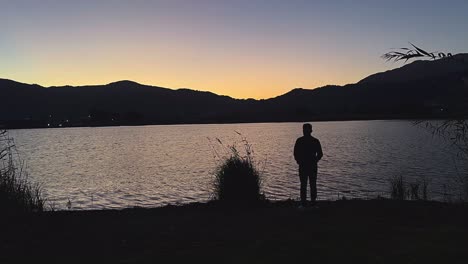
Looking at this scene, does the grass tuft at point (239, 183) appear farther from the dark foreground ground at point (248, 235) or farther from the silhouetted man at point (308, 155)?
the silhouetted man at point (308, 155)

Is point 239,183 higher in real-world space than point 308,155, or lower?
lower

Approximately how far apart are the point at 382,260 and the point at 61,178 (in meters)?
→ 27.0

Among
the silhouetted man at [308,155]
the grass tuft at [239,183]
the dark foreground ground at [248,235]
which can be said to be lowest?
the dark foreground ground at [248,235]

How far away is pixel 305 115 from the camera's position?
585 feet

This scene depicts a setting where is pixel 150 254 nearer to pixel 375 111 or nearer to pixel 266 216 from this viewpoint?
pixel 266 216

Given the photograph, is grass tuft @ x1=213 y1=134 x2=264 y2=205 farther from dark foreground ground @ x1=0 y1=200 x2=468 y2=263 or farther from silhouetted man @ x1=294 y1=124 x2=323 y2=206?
silhouetted man @ x1=294 y1=124 x2=323 y2=206

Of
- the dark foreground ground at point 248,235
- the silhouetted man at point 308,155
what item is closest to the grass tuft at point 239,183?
the dark foreground ground at point 248,235

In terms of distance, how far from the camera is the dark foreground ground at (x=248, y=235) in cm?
693

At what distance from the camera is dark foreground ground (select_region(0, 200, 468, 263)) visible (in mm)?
6930

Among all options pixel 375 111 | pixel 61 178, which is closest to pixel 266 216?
pixel 61 178

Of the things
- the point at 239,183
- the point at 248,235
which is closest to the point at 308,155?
the point at 239,183

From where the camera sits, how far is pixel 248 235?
330 inches

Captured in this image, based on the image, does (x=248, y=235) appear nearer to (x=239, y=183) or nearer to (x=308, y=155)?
(x=308, y=155)

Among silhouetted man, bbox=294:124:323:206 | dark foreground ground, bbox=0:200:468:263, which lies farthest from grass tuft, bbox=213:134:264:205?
silhouetted man, bbox=294:124:323:206
